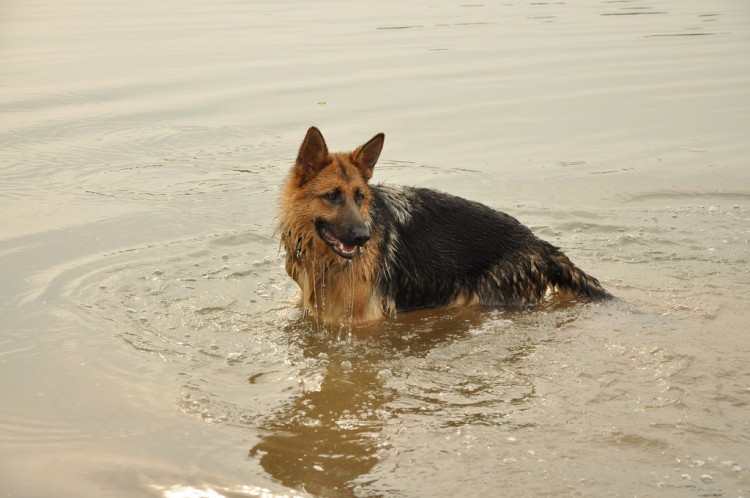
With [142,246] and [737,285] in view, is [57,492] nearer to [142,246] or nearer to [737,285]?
[142,246]

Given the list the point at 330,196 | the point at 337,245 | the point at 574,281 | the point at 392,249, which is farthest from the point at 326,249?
the point at 574,281

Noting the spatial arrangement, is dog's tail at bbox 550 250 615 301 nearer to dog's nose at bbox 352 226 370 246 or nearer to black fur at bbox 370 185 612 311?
black fur at bbox 370 185 612 311

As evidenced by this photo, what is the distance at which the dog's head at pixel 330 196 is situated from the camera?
23.1ft

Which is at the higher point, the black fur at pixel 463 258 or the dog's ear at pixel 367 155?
the dog's ear at pixel 367 155

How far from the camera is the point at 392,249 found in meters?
7.77

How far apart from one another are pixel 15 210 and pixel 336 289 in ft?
13.1

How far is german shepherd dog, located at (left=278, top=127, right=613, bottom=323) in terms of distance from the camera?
282 inches

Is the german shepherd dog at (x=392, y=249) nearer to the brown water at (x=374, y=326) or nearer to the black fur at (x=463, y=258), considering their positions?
the black fur at (x=463, y=258)

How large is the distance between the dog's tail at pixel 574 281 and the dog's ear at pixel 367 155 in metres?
1.91

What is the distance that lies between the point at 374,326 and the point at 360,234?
101cm

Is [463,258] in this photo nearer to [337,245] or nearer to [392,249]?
[392,249]

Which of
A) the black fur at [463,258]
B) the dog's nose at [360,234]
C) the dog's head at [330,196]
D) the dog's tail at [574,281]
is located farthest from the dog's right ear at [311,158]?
the dog's tail at [574,281]

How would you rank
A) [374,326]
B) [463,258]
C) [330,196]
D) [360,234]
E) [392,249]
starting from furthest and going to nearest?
1. [463,258]
2. [392,249]
3. [374,326]
4. [330,196]
5. [360,234]

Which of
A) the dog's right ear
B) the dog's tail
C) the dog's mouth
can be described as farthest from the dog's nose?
the dog's tail
